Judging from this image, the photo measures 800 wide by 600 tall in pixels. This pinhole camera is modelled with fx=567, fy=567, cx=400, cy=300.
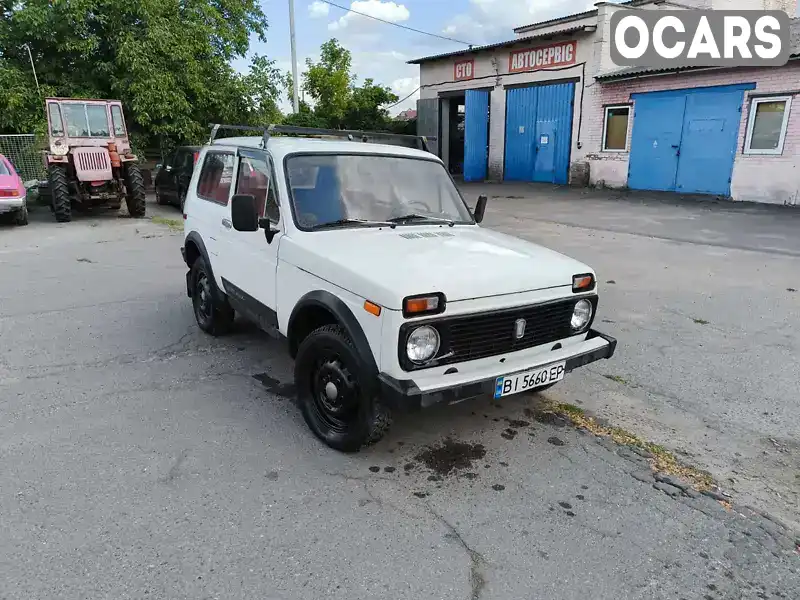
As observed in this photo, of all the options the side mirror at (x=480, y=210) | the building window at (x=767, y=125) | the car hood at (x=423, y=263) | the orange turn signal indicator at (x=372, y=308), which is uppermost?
the building window at (x=767, y=125)

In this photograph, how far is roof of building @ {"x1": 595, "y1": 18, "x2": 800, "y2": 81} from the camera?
14493 mm

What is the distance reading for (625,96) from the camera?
58.4 feet

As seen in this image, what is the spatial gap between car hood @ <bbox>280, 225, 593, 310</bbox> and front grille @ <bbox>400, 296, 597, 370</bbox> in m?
0.13

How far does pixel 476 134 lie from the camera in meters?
22.5

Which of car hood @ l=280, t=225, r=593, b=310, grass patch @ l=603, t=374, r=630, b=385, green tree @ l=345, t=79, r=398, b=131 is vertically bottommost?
grass patch @ l=603, t=374, r=630, b=385

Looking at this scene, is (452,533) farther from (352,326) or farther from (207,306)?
(207,306)

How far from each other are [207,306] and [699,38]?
1734 cm

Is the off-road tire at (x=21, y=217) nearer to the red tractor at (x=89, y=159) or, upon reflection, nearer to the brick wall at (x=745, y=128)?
the red tractor at (x=89, y=159)

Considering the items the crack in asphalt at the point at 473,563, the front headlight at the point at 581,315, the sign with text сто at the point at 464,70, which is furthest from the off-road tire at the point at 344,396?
the sign with text сто at the point at 464,70

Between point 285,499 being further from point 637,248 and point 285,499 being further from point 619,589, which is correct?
point 637,248

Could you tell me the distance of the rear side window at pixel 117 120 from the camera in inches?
544

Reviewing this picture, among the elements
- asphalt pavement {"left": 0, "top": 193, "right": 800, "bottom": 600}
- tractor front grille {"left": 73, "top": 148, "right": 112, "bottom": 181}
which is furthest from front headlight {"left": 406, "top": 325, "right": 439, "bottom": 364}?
tractor front grille {"left": 73, "top": 148, "right": 112, "bottom": 181}

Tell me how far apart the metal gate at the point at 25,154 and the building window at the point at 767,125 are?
19091 millimetres

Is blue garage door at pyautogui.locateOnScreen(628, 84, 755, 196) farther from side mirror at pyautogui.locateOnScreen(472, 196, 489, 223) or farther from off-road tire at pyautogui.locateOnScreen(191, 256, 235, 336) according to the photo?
off-road tire at pyautogui.locateOnScreen(191, 256, 235, 336)
